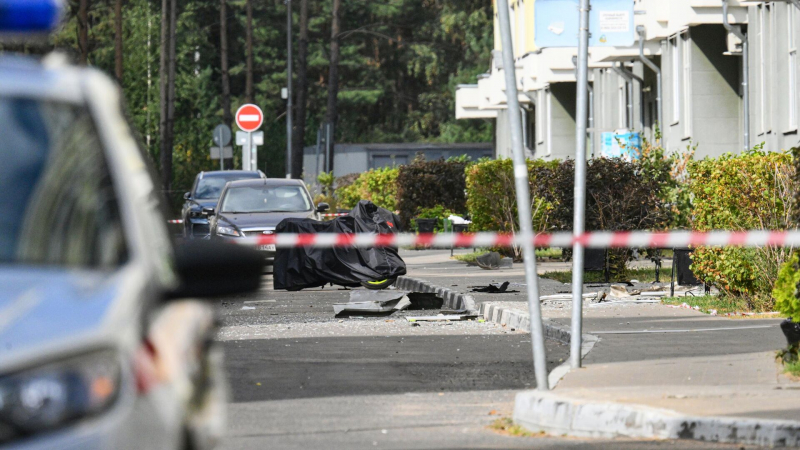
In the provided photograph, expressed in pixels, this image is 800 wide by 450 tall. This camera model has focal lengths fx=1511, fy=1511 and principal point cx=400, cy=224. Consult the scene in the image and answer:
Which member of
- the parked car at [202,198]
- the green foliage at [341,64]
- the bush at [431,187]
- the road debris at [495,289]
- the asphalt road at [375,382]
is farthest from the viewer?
the green foliage at [341,64]

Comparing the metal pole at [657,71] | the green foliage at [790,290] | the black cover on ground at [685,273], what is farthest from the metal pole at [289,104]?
the green foliage at [790,290]

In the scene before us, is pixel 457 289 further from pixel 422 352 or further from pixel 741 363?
pixel 741 363

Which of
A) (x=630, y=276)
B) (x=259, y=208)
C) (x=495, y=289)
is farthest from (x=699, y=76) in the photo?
(x=495, y=289)

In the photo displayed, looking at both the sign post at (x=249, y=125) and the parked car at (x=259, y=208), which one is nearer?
the parked car at (x=259, y=208)

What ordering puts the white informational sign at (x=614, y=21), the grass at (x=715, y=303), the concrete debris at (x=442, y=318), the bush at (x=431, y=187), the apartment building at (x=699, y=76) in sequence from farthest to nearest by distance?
the bush at (x=431, y=187) → the apartment building at (x=699, y=76) → the concrete debris at (x=442, y=318) → the grass at (x=715, y=303) → the white informational sign at (x=614, y=21)

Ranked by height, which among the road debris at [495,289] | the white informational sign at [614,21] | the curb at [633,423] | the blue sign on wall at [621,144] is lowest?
the curb at [633,423]

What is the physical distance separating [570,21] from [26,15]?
328 inches

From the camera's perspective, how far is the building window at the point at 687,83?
2997cm

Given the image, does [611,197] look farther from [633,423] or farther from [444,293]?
[633,423]

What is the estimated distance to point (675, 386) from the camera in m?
9.20

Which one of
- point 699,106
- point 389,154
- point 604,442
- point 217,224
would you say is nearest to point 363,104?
point 389,154

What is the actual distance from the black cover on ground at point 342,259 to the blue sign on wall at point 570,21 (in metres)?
8.56

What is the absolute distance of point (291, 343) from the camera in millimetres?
13609

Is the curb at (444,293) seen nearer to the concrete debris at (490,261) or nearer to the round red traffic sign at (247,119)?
the concrete debris at (490,261)
